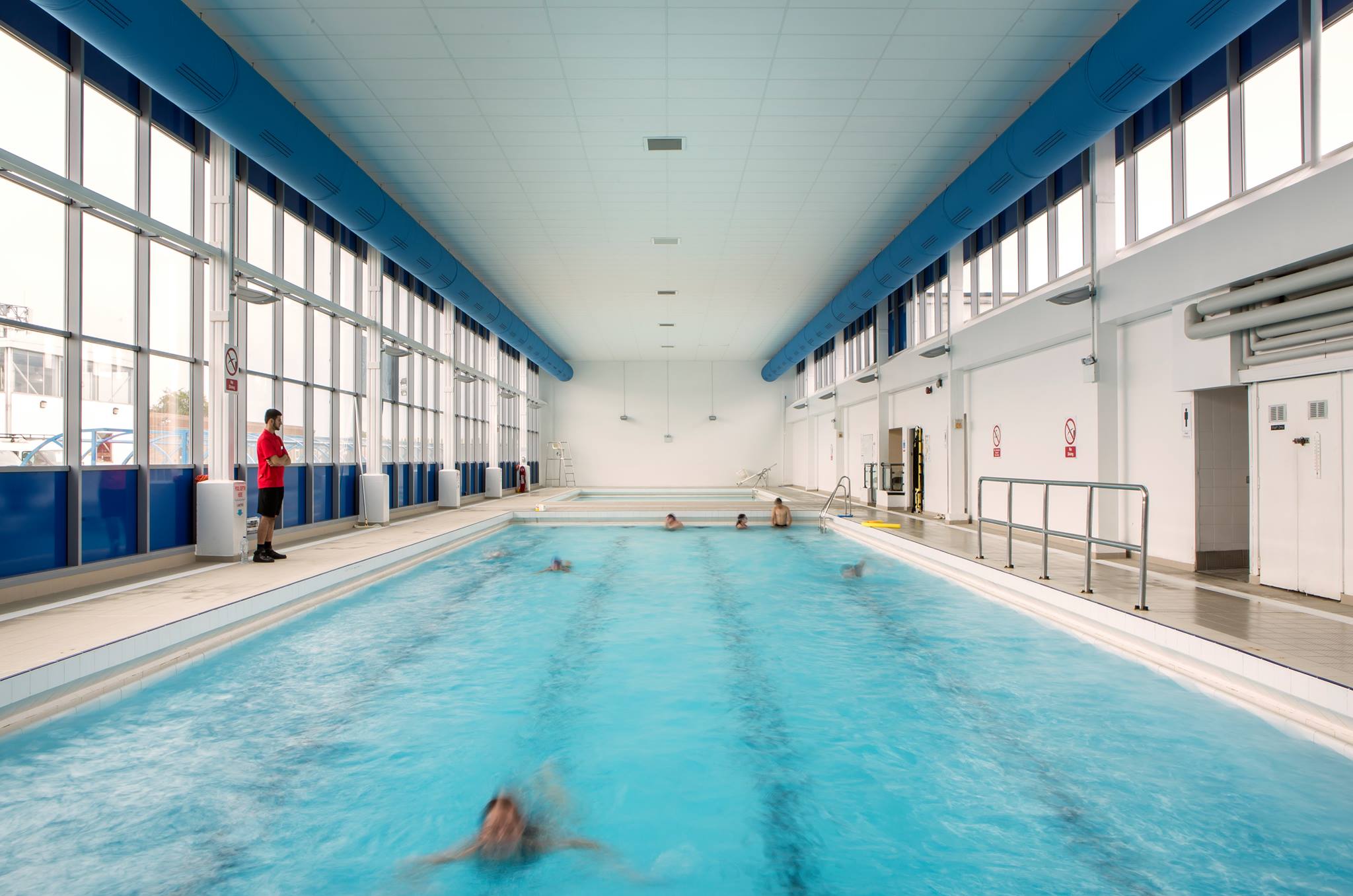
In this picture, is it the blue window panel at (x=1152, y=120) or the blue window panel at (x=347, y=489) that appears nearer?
the blue window panel at (x=1152, y=120)

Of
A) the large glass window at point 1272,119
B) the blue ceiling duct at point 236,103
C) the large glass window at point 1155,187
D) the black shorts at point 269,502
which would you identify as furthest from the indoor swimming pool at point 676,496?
the large glass window at point 1272,119

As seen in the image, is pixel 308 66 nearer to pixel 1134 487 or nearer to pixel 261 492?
pixel 261 492

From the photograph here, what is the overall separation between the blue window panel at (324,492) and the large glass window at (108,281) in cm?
350

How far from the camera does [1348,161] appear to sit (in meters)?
4.25

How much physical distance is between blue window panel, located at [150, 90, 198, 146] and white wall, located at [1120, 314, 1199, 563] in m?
9.22

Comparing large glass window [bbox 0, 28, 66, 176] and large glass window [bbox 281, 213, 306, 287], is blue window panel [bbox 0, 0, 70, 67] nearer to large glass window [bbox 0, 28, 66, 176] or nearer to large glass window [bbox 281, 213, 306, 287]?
large glass window [bbox 0, 28, 66, 176]

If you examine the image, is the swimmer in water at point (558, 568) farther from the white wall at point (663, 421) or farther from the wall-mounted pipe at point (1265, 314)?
the white wall at point (663, 421)

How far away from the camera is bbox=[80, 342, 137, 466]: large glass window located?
5.34m

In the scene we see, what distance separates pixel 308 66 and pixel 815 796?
6.82 meters

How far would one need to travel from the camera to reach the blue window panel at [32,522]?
4742 mm

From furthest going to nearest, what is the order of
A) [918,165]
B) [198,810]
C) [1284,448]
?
[918,165] < [1284,448] < [198,810]

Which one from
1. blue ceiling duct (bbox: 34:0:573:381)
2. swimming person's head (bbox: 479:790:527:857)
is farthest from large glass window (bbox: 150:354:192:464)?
swimming person's head (bbox: 479:790:527:857)

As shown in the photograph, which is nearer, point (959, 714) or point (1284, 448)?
point (959, 714)

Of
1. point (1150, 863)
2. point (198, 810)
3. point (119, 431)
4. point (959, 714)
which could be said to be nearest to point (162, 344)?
point (119, 431)
